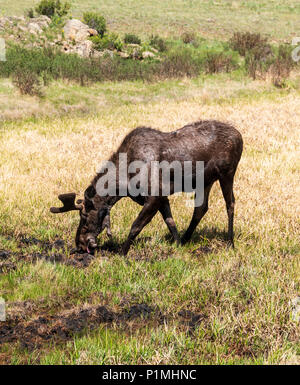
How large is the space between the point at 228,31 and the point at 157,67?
22.1 m

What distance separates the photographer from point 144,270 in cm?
598

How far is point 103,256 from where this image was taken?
6656 mm

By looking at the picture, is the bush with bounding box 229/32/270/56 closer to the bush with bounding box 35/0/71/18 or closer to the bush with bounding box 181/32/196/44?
the bush with bounding box 181/32/196/44

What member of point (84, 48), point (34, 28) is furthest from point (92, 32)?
point (34, 28)

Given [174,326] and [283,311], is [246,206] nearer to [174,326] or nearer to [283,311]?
[283,311]

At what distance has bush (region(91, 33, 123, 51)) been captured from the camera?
A: 88.6ft

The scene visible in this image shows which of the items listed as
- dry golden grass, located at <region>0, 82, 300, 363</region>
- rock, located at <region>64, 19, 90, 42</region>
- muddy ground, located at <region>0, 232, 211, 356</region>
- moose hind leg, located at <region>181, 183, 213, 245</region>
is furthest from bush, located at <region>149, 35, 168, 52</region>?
muddy ground, located at <region>0, 232, 211, 356</region>

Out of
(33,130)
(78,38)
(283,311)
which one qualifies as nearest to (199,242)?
(283,311)

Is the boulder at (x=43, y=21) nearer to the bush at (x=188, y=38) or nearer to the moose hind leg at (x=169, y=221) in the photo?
the bush at (x=188, y=38)

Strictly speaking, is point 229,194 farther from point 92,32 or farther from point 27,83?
point 92,32

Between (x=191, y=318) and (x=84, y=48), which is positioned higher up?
(x=84, y=48)

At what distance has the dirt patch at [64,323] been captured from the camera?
4590 millimetres

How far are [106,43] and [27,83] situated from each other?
1069cm

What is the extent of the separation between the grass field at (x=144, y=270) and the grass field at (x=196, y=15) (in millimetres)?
28549
